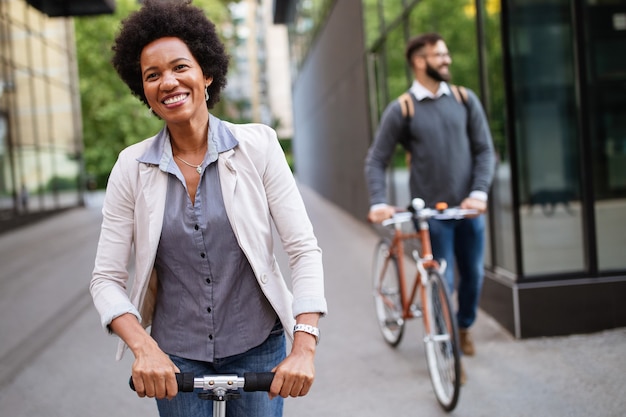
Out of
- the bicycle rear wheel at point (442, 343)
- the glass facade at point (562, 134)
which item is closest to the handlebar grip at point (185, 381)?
the bicycle rear wheel at point (442, 343)

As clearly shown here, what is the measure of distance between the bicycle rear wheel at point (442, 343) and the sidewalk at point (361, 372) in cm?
12

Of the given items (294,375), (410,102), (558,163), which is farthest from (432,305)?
(294,375)

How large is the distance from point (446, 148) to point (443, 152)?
3cm

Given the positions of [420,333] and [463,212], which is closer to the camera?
[463,212]

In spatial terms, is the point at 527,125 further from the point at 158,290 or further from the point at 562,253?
the point at 158,290

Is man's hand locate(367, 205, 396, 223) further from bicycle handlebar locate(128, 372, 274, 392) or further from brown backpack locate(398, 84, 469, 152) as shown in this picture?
bicycle handlebar locate(128, 372, 274, 392)

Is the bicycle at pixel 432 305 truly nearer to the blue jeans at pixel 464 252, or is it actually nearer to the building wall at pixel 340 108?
the blue jeans at pixel 464 252

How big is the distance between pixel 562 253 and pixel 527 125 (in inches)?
38.0

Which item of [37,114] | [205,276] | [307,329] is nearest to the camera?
[307,329]

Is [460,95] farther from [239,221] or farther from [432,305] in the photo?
[239,221]

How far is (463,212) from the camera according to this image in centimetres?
464

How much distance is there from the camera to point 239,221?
214 centimetres

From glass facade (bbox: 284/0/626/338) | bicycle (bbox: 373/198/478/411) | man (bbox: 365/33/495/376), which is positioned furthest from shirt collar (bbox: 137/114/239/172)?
glass facade (bbox: 284/0/626/338)

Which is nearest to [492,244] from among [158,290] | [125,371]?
[125,371]
